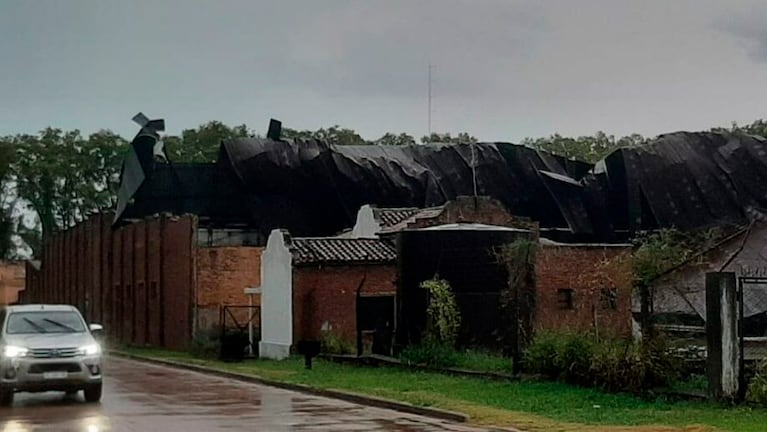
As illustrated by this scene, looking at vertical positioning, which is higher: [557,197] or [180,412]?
[557,197]

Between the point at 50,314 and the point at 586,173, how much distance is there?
29.1 meters

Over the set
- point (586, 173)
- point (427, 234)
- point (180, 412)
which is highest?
point (586, 173)

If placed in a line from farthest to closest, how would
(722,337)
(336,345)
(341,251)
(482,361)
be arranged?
(341,251) < (336,345) < (482,361) < (722,337)

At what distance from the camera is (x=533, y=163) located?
4962 cm

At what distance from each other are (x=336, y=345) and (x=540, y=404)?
14948mm

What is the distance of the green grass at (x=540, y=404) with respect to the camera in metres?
17.5

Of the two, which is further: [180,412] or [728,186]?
[728,186]

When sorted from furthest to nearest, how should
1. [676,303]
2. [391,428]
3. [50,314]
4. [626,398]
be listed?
1. [50,314]
2. [676,303]
3. [626,398]
4. [391,428]

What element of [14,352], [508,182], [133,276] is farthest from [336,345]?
[133,276]

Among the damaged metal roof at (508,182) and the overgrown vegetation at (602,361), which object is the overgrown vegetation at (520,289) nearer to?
the overgrown vegetation at (602,361)

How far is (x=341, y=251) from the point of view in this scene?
124 ft

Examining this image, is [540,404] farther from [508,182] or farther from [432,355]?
[508,182]

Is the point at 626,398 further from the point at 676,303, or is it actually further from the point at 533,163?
the point at 533,163

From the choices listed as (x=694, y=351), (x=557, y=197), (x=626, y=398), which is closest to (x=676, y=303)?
(x=694, y=351)
